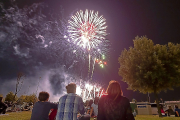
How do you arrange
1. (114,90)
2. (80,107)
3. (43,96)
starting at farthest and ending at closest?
1. (43,96)
2. (80,107)
3. (114,90)

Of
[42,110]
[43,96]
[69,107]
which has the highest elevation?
[43,96]

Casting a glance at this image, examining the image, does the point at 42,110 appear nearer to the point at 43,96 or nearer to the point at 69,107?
the point at 43,96

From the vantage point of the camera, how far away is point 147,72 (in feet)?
55.5

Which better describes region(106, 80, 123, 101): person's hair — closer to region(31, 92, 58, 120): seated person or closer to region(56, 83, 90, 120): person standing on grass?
region(56, 83, 90, 120): person standing on grass

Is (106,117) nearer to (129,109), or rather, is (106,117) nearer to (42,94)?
(129,109)

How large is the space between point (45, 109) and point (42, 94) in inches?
21.8

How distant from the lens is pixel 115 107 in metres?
2.61

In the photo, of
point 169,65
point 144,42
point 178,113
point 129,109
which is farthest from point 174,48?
point 129,109

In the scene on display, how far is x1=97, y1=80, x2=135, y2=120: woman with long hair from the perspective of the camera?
2.57m

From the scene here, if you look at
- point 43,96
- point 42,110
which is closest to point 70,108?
point 42,110

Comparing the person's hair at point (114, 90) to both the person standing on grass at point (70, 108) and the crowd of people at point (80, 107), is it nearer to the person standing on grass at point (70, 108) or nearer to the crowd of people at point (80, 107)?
the crowd of people at point (80, 107)

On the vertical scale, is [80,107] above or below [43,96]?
below

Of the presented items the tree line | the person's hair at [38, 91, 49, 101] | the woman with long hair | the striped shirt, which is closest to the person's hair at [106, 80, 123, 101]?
the woman with long hair

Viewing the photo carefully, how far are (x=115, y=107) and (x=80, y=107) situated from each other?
148 centimetres
